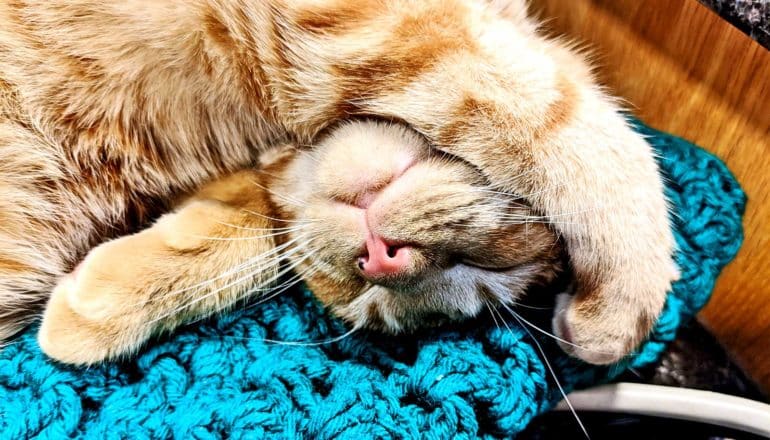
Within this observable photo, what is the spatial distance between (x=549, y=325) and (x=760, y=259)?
42 cm

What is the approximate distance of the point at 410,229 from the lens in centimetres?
81

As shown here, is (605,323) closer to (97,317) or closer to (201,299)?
(201,299)

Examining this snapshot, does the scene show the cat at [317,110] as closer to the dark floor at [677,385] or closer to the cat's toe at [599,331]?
the cat's toe at [599,331]

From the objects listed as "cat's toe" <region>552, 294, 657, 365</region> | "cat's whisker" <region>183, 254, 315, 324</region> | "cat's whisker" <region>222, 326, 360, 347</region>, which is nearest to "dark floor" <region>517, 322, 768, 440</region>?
"cat's toe" <region>552, 294, 657, 365</region>

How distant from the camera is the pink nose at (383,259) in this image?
0.82 meters

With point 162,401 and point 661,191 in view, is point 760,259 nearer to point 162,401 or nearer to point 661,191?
point 661,191

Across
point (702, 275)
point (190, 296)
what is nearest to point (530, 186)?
point (702, 275)

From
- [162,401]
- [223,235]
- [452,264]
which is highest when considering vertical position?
[452,264]

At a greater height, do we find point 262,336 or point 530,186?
point 530,186

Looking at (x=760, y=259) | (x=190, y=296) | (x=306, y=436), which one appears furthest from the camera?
(x=760, y=259)

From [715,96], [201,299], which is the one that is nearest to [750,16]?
[715,96]

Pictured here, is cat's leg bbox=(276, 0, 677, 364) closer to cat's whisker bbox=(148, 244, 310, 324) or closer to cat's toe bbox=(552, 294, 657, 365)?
cat's toe bbox=(552, 294, 657, 365)

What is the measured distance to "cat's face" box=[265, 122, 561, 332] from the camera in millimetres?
817

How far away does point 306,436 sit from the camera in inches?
31.7
